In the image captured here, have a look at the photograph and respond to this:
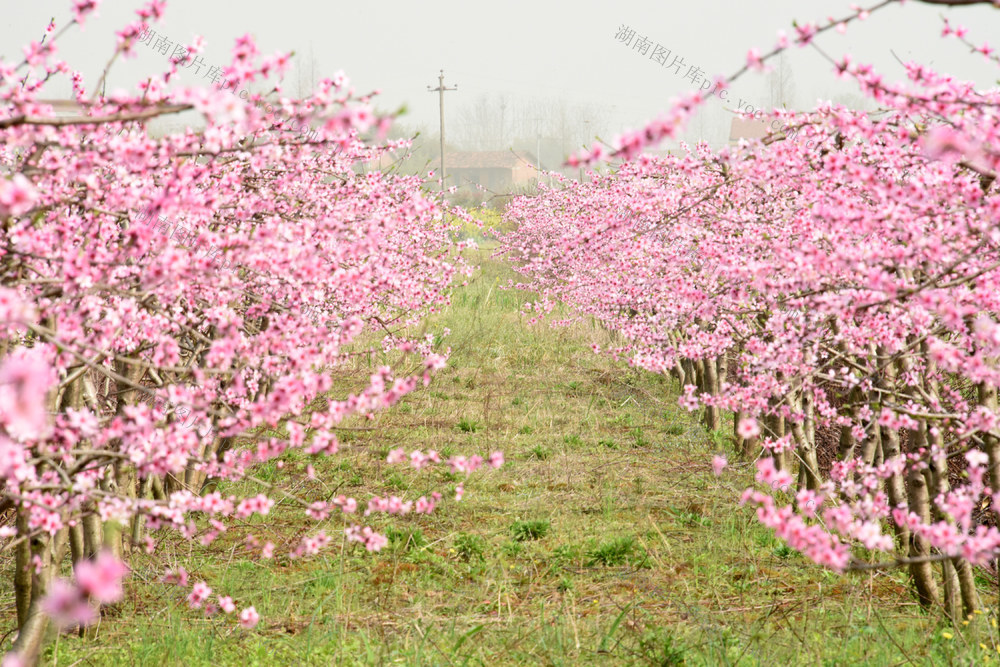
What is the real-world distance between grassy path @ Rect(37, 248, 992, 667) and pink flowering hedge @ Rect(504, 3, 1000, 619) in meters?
0.70

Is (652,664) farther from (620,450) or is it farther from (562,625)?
(620,450)

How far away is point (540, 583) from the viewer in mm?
6406

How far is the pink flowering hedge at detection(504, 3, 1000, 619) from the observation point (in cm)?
311

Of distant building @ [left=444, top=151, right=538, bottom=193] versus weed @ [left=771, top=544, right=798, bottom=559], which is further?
distant building @ [left=444, top=151, right=538, bottom=193]

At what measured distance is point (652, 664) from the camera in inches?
191

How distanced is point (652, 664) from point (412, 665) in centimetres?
136

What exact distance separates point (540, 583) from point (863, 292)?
137 inches

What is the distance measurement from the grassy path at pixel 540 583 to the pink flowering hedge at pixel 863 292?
695 mm

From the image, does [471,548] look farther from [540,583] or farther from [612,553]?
[612,553]

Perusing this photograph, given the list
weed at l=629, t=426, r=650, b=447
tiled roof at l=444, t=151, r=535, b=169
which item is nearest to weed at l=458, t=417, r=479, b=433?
weed at l=629, t=426, r=650, b=447

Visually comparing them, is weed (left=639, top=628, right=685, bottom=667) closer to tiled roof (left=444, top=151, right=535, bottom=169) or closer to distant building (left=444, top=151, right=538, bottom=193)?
distant building (left=444, top=151, right=538, bottom=193)

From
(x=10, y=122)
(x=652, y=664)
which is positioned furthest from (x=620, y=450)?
(x=10, y=122)

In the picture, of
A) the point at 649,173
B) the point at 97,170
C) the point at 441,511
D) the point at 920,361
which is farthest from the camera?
the point at 649,173

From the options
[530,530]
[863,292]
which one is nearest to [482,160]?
[530,530]
